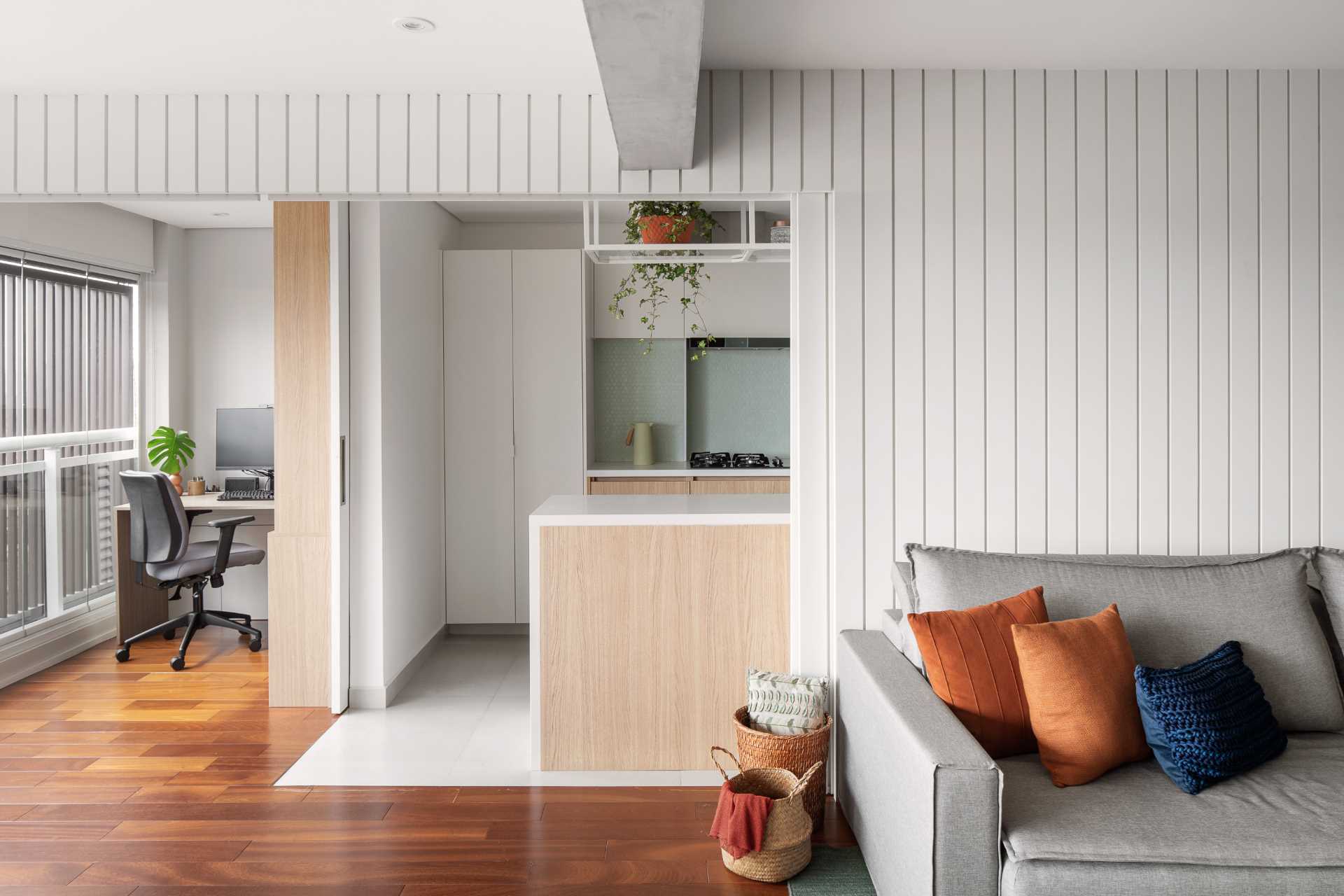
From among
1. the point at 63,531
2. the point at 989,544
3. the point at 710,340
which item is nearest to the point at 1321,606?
the point at 989,544

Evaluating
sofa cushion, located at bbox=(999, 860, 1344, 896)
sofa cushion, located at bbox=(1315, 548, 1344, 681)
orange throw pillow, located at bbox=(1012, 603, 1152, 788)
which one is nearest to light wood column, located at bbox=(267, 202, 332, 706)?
orange throw pillow, located at bbox=(1012, 603, 1152, 788)

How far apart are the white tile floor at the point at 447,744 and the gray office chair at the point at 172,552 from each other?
121 centimetres

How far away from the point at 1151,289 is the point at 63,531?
5.13m

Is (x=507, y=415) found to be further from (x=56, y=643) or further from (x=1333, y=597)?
(x=1333, y=597)

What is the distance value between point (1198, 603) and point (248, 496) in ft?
14.7

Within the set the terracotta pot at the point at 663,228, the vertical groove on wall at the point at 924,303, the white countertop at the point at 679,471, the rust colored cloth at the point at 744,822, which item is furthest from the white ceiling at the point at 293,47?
the white countertop at the point at 679,471

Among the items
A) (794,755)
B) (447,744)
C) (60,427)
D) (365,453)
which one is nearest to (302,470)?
(365,453)

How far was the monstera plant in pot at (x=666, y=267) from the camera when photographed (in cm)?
374

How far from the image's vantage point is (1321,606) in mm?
2701

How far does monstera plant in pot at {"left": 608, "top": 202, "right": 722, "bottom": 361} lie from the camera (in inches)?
147

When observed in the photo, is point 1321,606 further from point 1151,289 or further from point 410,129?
point 410,129

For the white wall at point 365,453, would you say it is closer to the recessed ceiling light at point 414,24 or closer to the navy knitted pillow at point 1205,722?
the recessed ceiling light at point 414,24

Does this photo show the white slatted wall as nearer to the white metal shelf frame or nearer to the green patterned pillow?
the white metal shelf frame

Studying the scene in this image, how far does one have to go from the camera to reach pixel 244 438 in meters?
5.33
